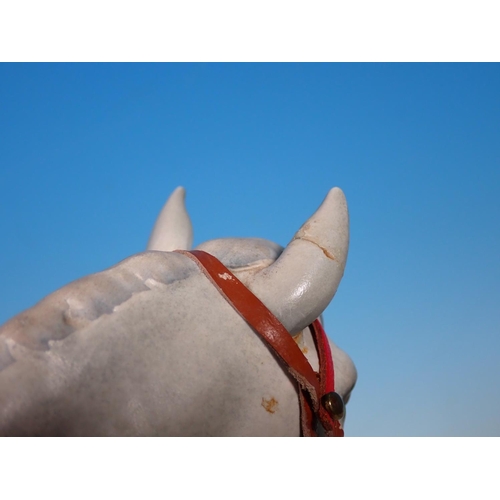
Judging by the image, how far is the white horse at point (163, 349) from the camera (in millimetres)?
1688

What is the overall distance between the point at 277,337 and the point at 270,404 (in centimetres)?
26

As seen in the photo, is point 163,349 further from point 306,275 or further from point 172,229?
point 172,229

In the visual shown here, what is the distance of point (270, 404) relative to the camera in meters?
2.06

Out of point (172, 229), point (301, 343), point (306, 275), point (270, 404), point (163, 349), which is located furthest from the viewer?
point (172, 229)

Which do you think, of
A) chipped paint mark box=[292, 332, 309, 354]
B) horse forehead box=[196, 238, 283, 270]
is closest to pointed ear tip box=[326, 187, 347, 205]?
horse forehead box=[196, 238, 283, 270]

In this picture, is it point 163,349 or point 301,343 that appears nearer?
point 163,349

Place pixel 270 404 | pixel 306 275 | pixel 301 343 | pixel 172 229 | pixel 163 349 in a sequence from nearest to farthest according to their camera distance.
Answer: pixel 163 349, pixel 270 404, pixel 306 275, pixel 301 343, pixel 172 229

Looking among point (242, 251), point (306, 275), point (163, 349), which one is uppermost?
point (242, 251)

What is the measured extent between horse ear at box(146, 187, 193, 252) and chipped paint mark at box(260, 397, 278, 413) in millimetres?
1107

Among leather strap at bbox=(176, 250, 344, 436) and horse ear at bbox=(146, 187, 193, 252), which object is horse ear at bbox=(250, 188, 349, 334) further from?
horse ear at bbox=(146, 187, 193, 252)

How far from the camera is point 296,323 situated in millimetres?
2184

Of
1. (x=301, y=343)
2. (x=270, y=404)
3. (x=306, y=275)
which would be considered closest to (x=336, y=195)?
(x=306, y=275)

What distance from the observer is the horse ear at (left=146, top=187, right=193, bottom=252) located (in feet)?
9.70

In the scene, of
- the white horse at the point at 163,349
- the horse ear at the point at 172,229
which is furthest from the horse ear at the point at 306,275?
the horse ear at the point at 172,229
